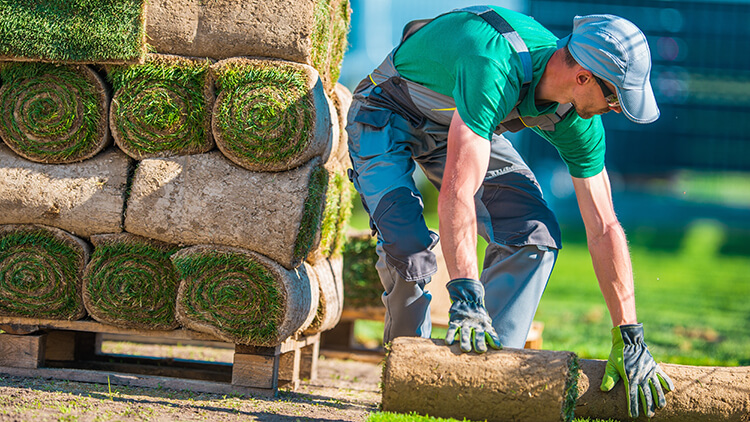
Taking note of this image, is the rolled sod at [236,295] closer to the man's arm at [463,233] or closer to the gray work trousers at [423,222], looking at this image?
the gray work trousers at [423,222]

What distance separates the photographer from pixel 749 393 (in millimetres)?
2721

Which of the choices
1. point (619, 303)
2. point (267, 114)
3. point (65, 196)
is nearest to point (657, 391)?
point (619, 303)

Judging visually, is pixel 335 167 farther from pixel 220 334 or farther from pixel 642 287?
pixel 642 287

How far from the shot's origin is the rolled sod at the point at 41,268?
3201 mm

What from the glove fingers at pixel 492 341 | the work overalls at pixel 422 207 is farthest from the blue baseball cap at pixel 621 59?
the glove fingers at pixel 492 341

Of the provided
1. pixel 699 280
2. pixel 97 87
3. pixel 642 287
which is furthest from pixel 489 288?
pixel 699 280

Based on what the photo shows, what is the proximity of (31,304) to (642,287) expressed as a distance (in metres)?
12.5

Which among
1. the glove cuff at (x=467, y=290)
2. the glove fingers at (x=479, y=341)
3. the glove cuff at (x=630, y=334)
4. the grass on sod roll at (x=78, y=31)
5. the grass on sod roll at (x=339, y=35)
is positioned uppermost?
the grass on sod roll at (x=339, y=35)

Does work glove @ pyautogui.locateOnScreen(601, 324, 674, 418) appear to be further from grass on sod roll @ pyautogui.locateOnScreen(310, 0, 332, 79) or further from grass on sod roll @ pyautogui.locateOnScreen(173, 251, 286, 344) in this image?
grass on sod roll @ pyautogui.locateOnScreen(310, 0, 332, 79)

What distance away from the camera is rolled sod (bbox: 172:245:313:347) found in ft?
10.1

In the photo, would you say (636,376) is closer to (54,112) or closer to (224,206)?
(224,206)

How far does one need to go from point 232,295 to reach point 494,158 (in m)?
1.32

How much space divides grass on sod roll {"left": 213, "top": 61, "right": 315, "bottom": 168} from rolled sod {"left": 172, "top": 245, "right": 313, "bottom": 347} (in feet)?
1.48

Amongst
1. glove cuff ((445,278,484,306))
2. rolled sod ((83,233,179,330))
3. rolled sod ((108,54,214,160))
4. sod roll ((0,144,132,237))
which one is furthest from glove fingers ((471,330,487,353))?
sod roll ((0,144,132,237))
